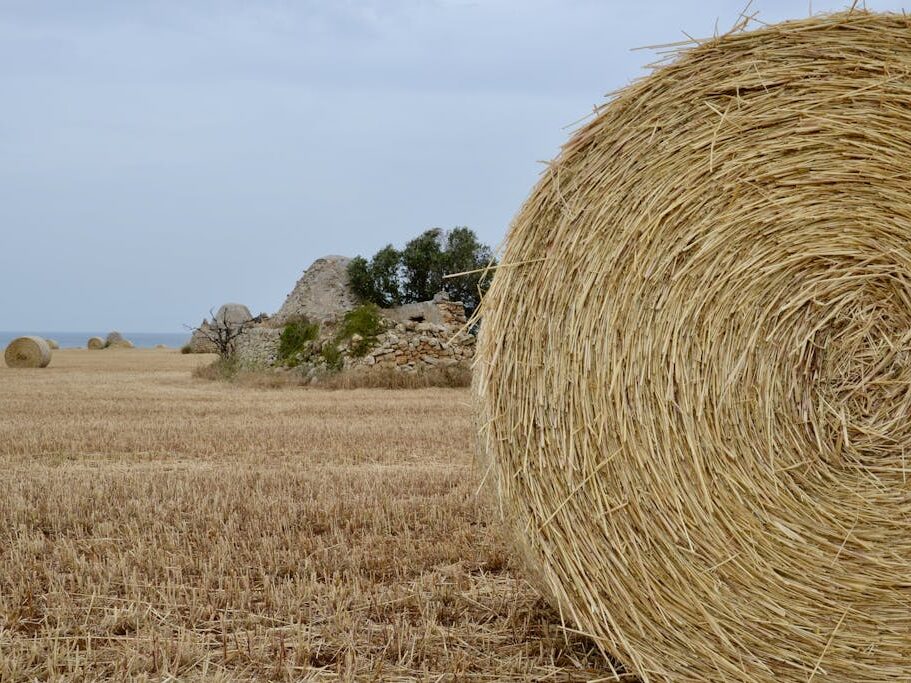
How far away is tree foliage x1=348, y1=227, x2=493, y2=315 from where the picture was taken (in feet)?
84.9

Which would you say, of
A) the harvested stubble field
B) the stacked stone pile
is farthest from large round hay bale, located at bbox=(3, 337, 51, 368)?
the harvested stubble field

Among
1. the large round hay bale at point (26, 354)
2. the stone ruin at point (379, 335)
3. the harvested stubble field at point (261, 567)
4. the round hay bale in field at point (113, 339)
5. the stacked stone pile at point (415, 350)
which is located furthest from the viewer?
the round hay bale in field at point (113, 339)

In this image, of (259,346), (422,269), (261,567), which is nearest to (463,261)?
(422,269)

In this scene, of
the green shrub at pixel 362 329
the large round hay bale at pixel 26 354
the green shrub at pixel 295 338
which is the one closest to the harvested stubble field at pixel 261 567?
the green shrub at pixel 362 329

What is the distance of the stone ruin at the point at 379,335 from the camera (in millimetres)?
16484

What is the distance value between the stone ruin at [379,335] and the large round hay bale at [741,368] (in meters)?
8.71

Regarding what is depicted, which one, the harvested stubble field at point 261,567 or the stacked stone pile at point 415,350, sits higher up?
the stacked stone pile at point 415,350

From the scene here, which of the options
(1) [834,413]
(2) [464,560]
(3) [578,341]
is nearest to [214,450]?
(2) [464,560]

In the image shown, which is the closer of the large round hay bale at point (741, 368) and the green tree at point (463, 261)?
the large round hay bale at point (741, 368)

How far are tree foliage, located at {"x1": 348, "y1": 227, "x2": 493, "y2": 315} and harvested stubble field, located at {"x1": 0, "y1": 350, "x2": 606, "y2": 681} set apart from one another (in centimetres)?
1700

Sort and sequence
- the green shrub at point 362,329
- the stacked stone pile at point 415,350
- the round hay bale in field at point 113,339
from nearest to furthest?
the stacked stone pile at point 415,350
the green shrub at point 362,329
the round hay bale in field at point 113,339

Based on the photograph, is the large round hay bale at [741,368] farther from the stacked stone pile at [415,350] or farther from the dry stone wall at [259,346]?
the dry stone wall at [259,346]

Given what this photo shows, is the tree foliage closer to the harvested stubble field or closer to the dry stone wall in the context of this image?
the dry stone wall

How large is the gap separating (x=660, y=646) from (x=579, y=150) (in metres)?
1.78
